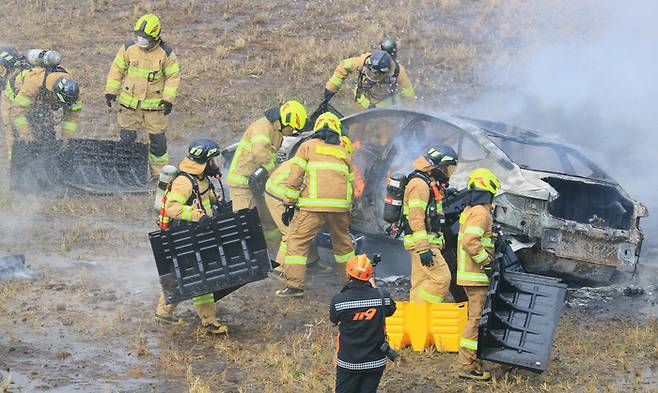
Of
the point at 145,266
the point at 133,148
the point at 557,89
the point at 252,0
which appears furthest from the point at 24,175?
the point at 252,0

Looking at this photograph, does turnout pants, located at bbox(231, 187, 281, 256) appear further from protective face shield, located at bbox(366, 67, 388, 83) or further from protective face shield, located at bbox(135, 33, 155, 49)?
protective face shield, located at bbox(135, 33, 155, 49)

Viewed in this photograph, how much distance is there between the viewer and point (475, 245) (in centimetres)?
752

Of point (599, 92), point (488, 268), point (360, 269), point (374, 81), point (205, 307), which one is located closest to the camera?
point (360, 269)

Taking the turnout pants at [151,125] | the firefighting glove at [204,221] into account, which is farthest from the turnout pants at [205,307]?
the turnout pants at [151,125]

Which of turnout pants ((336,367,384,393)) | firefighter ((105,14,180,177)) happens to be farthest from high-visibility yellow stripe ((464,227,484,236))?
firefighter ((105,14,180,177))

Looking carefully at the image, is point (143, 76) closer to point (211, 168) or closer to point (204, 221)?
point (211, 168)

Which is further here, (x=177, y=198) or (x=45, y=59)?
(x=45, y=59)

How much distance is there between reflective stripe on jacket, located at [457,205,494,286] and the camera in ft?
24.7

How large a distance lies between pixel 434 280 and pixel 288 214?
1727mm

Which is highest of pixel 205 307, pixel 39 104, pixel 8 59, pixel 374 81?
pixel 374 81

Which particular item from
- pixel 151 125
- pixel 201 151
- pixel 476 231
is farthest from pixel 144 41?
pixel 476 231

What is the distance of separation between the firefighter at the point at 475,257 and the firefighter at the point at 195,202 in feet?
6.92

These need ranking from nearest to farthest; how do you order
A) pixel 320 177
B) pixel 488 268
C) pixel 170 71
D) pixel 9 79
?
pixel 488 268 < pixel 320 177 < pixel 170 71 < pixel 9 79

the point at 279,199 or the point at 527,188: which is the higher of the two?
the point at 527,188
